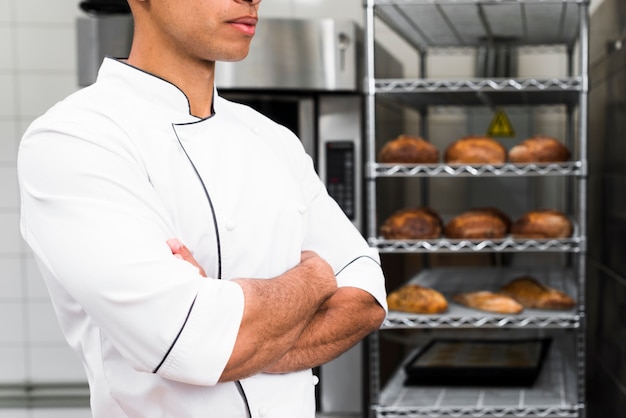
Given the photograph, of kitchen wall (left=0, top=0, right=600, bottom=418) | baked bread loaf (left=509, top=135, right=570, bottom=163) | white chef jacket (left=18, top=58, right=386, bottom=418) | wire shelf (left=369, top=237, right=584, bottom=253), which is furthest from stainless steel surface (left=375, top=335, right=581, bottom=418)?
kitchen wall (left=0, top=0, right=600, bottom=418)

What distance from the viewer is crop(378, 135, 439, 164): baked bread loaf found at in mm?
2246

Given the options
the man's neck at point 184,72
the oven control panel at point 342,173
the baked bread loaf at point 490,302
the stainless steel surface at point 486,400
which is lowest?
the stainless steel surface at point 486,400

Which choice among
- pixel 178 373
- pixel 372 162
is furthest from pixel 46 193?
pixel 372 162

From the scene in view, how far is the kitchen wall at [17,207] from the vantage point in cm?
315

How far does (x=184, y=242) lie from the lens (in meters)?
1.04

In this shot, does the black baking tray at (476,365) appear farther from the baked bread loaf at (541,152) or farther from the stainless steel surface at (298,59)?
the stainless steel surface at (298,59)

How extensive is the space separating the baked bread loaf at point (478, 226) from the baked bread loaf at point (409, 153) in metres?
0.19

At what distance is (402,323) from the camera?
213 cm

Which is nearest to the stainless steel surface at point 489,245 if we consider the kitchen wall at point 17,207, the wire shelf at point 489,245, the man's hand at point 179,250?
the wire shelf at point 489,245

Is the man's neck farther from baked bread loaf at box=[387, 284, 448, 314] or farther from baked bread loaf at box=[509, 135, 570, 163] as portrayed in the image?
baked bread loaf at box=[509, 135, 570, 163]

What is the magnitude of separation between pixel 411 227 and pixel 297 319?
124 centimetres

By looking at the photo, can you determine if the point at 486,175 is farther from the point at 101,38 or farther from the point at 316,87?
the point at 101,38

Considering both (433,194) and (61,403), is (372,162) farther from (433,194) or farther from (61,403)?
(61,403)

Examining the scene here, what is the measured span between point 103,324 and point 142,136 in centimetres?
25
